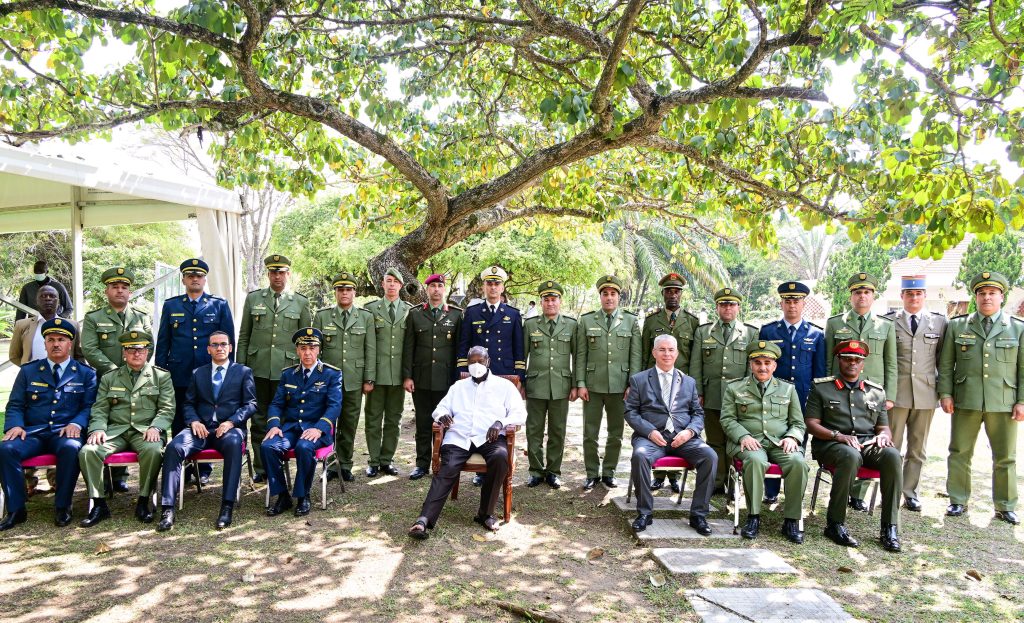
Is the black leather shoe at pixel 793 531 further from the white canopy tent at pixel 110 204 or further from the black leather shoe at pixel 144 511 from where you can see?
the white canopy tent at pixel 110 204

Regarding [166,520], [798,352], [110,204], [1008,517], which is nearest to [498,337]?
[798,352]

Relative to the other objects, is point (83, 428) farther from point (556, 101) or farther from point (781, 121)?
point (781, 121)

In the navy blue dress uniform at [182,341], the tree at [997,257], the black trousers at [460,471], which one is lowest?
the black trousers at [460,471]

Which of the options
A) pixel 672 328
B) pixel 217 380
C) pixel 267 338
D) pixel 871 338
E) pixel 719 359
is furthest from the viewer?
pixel 672 328

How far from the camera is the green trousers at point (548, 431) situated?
243 inches

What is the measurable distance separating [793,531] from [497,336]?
2.94m

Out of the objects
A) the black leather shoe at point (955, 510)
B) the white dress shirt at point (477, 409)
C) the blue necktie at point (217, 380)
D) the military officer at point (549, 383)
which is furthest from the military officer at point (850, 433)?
the blue necktie at point (217, 380)

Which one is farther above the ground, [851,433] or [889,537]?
[851,433]

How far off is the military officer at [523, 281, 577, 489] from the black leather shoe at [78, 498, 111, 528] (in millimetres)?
3417

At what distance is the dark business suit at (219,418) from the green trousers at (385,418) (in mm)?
1220

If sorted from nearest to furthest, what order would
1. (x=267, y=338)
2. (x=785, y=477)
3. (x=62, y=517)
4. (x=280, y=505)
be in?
(x=62, y=517), (x=785, y=477), (x=280, y=505), (x=267, y=338)

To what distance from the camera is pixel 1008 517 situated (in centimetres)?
536

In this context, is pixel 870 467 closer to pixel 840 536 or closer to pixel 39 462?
pixel 840 536

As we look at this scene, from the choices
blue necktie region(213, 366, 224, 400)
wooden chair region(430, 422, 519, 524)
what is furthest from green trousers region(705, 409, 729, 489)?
blue necktie region(213, 366, 224, 400)
